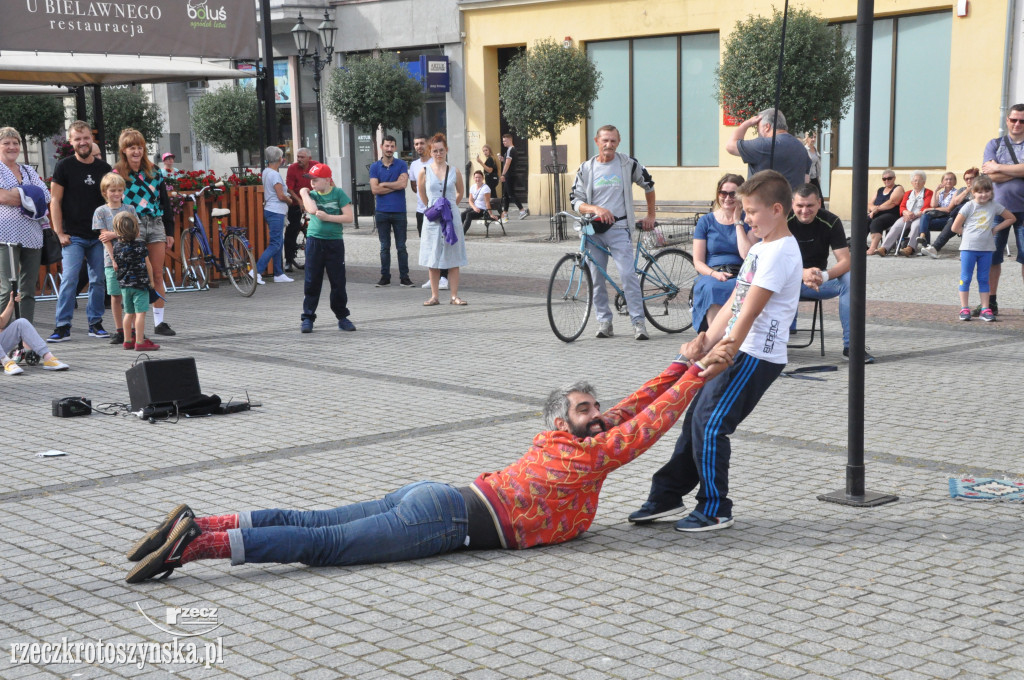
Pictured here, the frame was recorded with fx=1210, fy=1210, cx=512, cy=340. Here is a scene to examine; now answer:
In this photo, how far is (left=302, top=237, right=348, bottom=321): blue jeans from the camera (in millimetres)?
11797

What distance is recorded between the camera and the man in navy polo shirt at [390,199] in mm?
15523

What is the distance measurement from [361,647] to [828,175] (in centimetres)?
2299

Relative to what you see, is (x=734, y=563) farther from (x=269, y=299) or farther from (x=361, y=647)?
(x=269, y=299)

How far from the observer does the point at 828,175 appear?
2542cm

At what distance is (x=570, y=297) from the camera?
11.1 meters

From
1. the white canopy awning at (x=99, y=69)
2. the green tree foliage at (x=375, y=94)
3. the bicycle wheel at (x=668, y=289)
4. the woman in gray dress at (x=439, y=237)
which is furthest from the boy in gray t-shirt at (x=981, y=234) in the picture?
the green tree foliage at (x=375, y=94)

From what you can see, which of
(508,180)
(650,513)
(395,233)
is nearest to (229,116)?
(508,180)

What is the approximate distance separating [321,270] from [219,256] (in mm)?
4825

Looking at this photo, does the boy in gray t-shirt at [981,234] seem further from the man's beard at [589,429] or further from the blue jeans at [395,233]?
the man's beard at [589,429]

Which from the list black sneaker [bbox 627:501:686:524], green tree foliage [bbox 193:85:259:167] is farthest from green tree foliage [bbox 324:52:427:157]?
black sneaker [bbox 627:501:686:524]

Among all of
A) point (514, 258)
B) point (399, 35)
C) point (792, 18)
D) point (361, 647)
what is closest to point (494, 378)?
point (361, 647)

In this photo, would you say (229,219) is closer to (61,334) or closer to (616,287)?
(61,334)

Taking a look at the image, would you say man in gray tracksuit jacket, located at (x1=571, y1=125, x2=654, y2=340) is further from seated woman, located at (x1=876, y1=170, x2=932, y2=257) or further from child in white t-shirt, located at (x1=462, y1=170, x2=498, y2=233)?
child in white t-shirt, located at (x1=462, y1=170, x2=498, y2=233)

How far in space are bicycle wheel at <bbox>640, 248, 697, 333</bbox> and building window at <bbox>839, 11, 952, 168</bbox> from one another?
502 inches
